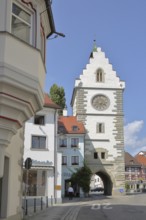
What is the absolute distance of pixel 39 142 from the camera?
3772 cm

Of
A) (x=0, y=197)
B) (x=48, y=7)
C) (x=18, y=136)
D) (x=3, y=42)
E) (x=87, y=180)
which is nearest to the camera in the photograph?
(x=3, y=42)

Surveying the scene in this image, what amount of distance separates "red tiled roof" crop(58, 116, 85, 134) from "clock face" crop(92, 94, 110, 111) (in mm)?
3852

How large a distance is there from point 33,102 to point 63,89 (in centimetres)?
6238

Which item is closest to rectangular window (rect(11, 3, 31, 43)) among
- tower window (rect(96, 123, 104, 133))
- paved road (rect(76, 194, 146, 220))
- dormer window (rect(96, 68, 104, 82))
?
paved road (rect(76, 194, 146, 220))

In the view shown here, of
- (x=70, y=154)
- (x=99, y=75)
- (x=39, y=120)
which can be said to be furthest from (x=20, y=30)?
(x=99, y=75)

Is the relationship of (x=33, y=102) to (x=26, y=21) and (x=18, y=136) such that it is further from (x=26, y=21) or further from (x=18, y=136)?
(x=18, y=136)

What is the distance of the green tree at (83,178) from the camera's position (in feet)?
160

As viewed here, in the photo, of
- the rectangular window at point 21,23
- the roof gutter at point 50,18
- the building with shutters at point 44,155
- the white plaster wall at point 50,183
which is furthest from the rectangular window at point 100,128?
the rectangular window at point 21,23

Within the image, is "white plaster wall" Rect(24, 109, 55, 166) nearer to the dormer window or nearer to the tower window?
the tower window

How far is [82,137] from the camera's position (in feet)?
180

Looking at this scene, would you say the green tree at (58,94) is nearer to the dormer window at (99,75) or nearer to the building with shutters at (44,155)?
the dormer window at (99,75)

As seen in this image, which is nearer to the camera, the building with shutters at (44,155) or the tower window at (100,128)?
the building with shutters at (44,155)

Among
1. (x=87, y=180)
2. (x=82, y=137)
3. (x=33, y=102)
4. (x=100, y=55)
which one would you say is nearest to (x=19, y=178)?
(x=33, y=102)

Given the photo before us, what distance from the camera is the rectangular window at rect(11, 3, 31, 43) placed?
10297 millimetres
